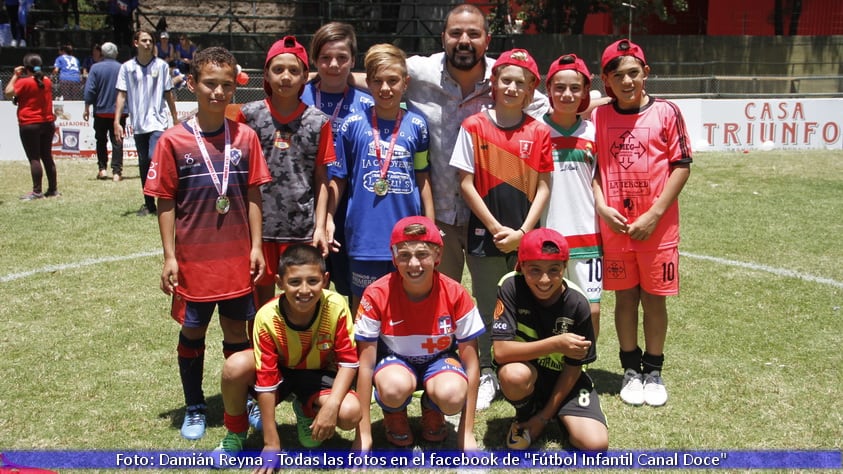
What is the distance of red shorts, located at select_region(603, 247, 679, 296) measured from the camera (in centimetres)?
A: 438

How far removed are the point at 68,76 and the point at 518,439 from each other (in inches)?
641

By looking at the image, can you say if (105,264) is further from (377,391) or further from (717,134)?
(717,134)

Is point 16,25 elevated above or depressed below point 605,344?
above

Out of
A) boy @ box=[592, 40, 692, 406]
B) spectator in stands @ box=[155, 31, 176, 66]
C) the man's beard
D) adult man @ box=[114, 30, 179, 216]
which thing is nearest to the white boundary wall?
adult man @ box=[114, 30, 179, 216]

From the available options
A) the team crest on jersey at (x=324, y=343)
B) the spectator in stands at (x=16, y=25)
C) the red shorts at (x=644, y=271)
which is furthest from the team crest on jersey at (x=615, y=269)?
the spectator in stands at (x=16, y=25)

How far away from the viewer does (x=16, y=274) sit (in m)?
7.19

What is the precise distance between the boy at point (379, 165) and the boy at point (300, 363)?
0.53 m

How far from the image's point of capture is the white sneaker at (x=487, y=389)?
4.39 m

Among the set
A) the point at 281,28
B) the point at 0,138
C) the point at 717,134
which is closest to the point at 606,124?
the point at 717,134

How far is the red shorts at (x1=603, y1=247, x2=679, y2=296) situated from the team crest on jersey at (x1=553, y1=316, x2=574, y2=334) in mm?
731

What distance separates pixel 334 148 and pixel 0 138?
44.1 ft

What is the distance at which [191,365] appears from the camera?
4.05 meters

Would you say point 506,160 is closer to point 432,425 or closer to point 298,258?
point 298,258

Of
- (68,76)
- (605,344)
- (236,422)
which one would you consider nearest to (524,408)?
(236,422)
